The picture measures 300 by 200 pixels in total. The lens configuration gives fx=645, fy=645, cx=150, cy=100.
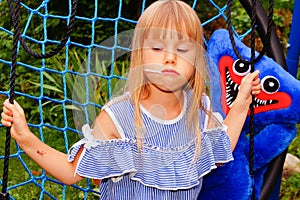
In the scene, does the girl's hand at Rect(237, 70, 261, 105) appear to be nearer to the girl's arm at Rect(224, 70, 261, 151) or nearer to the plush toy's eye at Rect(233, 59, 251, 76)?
the girl's arm at Rect(224, 70, 261, 151)

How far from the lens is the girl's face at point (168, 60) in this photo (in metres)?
1.24

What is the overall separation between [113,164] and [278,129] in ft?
1.86

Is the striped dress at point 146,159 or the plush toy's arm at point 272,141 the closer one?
the striped dress at point 146,159

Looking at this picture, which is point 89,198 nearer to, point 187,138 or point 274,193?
point 274,193

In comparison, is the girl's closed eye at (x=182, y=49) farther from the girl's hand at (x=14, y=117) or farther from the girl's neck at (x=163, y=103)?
the girl's hand at (x=14, y=117)

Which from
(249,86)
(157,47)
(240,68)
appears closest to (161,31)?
(157,47)

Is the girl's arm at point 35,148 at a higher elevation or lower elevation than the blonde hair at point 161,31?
lower

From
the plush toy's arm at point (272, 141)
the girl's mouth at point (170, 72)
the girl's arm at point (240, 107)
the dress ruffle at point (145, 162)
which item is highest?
the girl's mouth at point (170, 72)

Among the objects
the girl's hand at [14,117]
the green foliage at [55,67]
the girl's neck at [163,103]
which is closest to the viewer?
the girl's hand at [14,117]

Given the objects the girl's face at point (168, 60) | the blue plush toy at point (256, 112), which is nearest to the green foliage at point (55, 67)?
the blue plush toy at point (256, 112)

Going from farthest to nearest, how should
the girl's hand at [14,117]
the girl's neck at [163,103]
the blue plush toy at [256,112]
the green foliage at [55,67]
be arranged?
the green foliage at [55,67]
the blue plush toy at [256,112]
the girl's neck at [163,103]
the girl's hand at [14,117]

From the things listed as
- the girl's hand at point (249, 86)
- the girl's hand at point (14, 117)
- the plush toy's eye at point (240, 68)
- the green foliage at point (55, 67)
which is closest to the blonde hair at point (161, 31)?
the girl's hand at point (249, 86)

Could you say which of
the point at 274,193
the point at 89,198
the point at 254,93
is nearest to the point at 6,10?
the point at 89,198

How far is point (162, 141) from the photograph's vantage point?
1330mm
